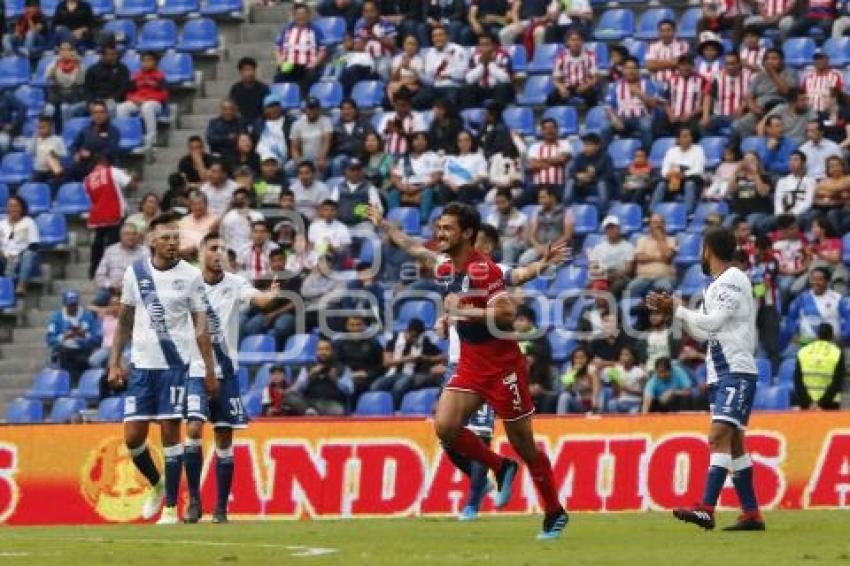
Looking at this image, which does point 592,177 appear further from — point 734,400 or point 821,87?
point 734,400

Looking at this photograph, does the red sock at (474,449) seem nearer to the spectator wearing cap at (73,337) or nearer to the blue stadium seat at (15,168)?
the spectator wearing cap at (73,337)

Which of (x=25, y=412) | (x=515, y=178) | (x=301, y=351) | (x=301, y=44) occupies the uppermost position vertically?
(x=301, y=44)

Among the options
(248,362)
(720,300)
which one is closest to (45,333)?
(248,362)

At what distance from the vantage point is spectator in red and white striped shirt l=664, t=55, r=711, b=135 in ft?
101

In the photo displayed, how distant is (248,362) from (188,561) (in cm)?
1541

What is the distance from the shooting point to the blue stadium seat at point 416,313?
97.8 ft

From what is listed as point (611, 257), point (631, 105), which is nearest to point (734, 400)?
point (611, 257)

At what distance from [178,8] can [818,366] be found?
15.6 meters

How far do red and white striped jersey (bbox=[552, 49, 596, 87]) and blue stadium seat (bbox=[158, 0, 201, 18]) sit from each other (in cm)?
767

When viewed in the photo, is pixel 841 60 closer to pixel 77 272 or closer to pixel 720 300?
pixel 77 272

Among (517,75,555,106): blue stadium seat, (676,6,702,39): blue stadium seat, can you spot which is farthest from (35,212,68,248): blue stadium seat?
(676,6,702,39): blue stadium seat

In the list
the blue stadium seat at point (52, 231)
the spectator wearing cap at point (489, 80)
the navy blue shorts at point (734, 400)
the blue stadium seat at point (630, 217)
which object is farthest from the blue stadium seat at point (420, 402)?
the navy blue shorts at point (734, 400)

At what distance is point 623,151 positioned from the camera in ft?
103

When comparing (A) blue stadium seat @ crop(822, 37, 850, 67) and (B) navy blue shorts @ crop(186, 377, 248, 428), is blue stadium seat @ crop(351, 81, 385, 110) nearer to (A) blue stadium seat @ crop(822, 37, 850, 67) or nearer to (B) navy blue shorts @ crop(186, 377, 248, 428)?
(A) blue stadium seat @ crop(822, 37, 850, 67)
